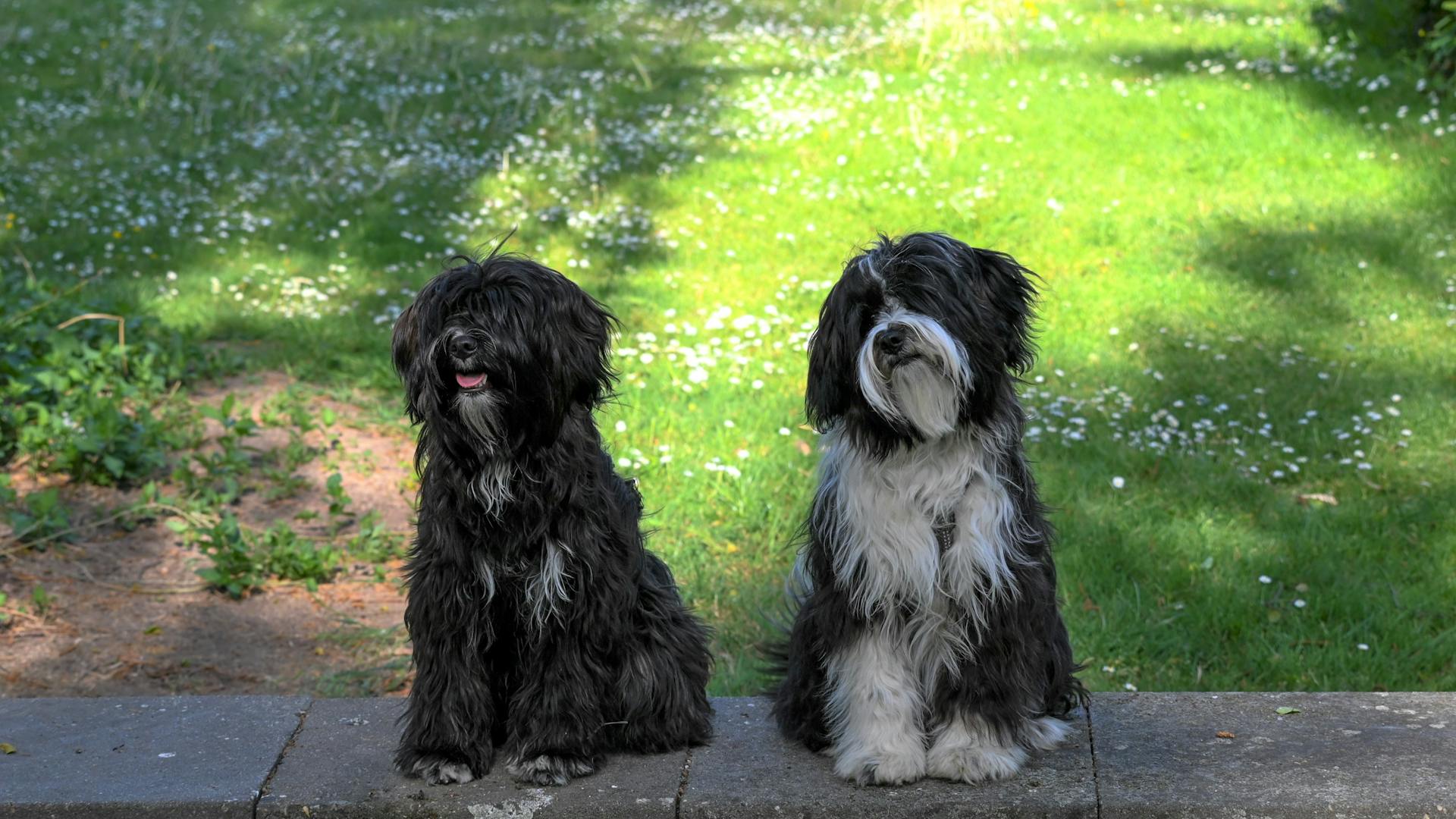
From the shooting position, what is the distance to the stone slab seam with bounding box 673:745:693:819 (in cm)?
381

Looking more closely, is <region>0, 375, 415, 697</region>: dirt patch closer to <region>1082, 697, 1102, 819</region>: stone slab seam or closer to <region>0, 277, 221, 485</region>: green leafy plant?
<region>0, 277, 221, 485</region>: green leafy plant

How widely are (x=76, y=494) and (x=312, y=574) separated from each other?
4.54 feet

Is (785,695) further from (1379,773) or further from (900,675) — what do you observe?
(1379,773)

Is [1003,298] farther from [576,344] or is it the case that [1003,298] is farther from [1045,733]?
[1045,733]

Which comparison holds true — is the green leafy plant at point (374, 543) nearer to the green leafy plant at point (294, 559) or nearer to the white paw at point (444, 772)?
the green leafy plant at point (294, 559)

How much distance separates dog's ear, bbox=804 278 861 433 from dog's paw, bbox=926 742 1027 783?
0.93m

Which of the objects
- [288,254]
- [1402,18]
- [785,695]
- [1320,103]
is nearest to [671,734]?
[785,695]

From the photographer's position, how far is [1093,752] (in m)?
4.02

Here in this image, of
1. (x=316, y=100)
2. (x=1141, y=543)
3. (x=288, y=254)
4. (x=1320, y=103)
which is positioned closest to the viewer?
(x=1141, y=543)

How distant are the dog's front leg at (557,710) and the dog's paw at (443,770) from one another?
0.12 m

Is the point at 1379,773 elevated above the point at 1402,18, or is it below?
below

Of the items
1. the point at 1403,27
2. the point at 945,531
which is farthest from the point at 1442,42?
the point at 945,531

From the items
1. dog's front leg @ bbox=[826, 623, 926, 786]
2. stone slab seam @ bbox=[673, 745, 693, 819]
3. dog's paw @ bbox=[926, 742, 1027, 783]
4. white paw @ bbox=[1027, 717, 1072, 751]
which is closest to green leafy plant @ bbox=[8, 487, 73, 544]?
→ stone slab seam @ bbox=[673, 745, 693, 819]

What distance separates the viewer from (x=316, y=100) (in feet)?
43.4
